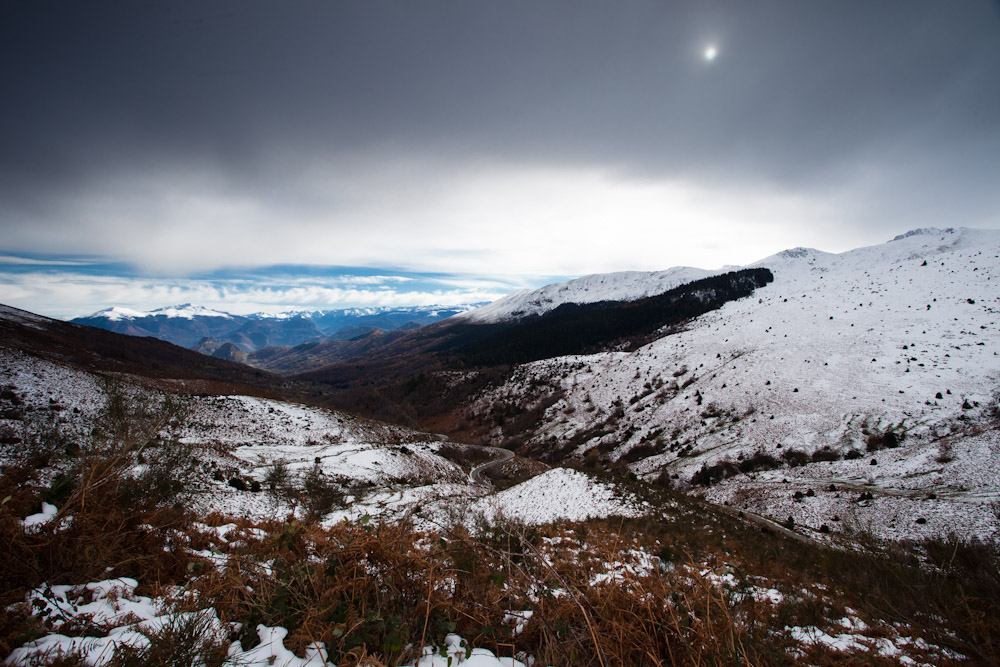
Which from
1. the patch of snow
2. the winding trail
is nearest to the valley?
the patch of snow

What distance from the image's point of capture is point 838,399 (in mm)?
24984

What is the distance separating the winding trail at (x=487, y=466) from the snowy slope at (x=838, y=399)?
5.08 meters

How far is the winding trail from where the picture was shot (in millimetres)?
28125

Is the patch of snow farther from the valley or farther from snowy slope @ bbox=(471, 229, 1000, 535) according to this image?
snowy slope @ bbox=(471, 229, 1000, 535)

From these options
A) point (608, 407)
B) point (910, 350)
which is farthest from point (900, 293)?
point (608, 407)

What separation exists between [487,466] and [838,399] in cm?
2871

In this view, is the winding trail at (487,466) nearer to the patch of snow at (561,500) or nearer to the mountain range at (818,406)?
the mountain range at (818,406)

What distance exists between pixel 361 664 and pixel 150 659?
1.18 meters

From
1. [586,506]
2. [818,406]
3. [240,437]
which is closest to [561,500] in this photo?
[586,506]

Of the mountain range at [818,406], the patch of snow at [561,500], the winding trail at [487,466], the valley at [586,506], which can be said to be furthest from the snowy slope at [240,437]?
the mountain range at [818,406]

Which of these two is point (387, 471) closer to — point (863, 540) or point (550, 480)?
point (550, 480)

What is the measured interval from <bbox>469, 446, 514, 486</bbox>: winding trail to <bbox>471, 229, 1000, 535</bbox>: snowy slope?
5.08m

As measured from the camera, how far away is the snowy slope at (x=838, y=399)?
17062 mm

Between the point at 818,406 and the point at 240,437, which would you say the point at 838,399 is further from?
the point at 240,437
